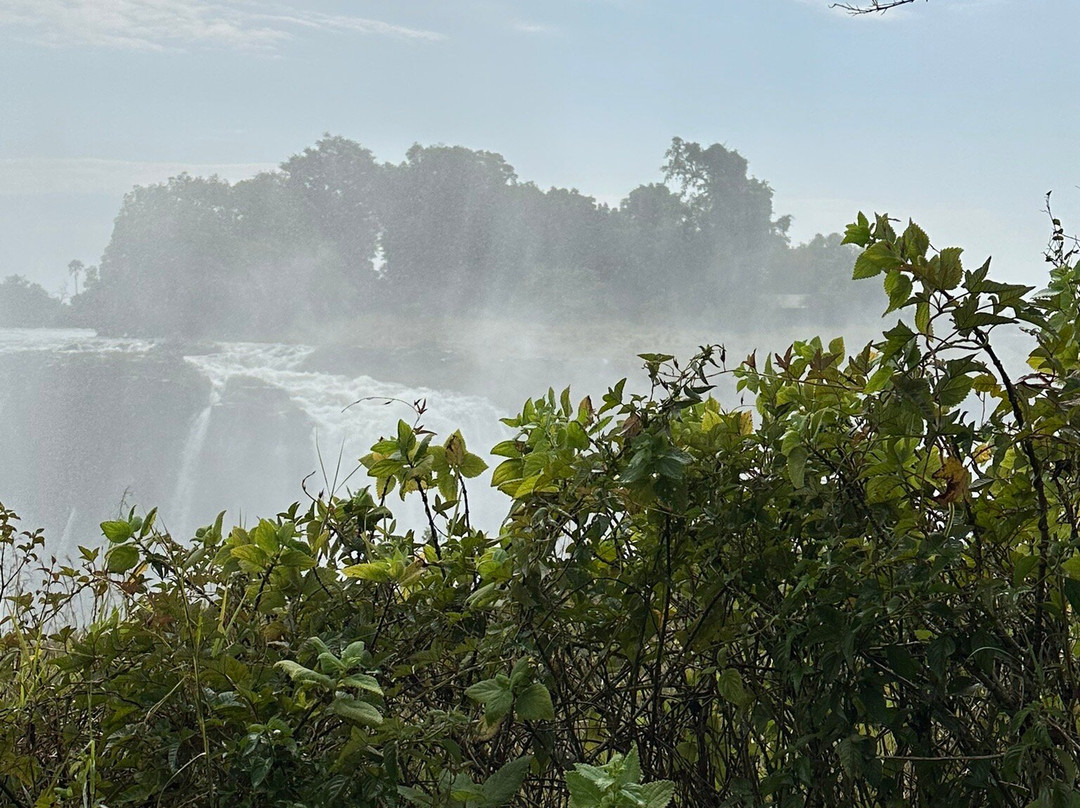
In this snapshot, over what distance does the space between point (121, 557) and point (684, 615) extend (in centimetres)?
42

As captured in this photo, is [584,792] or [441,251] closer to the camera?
[584,792]

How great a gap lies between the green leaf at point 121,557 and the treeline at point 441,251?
177 inches

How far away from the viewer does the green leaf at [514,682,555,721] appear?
1.74 ft

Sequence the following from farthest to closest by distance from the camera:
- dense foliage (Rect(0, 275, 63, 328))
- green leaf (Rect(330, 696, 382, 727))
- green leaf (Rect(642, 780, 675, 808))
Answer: dense foliage (Rect(0, 275, 63, 328))
green leaf (Rect(330, 696, 382, 727))
green leaf (Rect(642, 780, 675, 808))

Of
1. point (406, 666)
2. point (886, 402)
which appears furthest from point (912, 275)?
point (406, 666)

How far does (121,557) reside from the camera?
2.26 ft

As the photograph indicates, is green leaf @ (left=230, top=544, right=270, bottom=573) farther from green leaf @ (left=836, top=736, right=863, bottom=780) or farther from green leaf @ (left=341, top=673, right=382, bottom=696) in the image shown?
green leaf @ (left=836, top=736, right=863, bottom=780)

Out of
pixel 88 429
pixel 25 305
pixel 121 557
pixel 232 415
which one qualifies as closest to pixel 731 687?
pixel 121 557

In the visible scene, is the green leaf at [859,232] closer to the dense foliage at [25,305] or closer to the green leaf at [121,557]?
the green leaf at [121,557]

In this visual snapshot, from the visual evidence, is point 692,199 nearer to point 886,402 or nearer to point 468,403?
point 468,403

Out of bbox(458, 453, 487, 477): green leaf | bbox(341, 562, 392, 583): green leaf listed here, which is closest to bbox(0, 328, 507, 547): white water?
bbox(458, 453, 487, 477): green leaf

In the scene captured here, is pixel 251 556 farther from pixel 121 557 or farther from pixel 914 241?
pixel 914 241

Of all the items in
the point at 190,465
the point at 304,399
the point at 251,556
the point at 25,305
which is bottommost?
the point at 190,465

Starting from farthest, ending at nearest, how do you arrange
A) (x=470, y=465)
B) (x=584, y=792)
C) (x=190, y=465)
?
(x=190, y=465), (x=470, y=465), (x=584, y=792)
